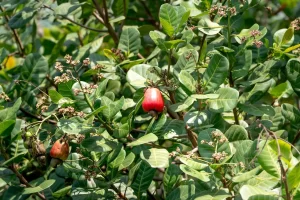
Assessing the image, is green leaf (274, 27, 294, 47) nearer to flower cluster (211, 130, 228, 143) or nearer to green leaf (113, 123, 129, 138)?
flower cluster (211, 130, 228, 143)

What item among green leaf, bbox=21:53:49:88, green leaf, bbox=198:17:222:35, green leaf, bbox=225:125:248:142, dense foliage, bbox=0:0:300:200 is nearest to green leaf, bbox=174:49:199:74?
dense foliage, bbox=0:0:300:200

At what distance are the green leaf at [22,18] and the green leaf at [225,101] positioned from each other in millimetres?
966

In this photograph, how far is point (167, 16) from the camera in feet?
6.45

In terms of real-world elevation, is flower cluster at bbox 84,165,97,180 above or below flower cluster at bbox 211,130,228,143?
below

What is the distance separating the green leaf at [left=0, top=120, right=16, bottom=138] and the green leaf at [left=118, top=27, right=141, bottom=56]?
52 centimetres

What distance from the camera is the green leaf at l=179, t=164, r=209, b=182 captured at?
1.67 meters

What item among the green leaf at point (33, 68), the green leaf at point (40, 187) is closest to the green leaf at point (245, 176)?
the green leaf at point (40, 187)

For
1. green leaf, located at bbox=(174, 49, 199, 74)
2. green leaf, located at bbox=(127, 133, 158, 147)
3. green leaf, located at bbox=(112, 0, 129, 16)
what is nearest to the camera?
green leaf, located at bbox=(127, 133, 158, 147)

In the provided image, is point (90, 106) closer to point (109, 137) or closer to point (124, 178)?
point (109, 137)

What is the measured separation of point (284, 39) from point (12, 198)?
103 centimetres

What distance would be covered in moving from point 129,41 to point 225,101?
550 millimetres

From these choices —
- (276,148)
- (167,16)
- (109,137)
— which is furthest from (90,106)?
(276,148)

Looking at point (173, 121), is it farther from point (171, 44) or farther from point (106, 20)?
point (106, 20)

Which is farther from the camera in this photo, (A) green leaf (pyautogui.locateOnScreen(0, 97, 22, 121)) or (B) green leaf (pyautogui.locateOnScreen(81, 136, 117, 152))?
(A) green leaf (pyautogui.locateOnScreen(0, 97, 22, 121))
